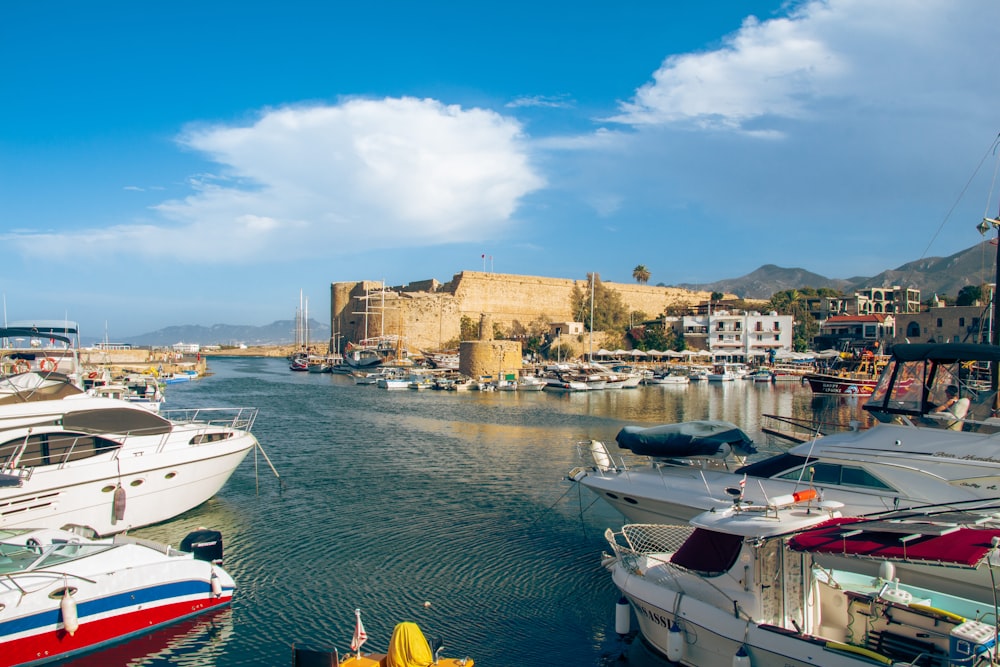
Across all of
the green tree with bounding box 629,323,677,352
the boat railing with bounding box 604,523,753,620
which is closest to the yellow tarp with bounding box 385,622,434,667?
the boat railing with bounding box 604,523,753,620

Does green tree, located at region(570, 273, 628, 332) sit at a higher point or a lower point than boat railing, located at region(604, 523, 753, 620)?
higher

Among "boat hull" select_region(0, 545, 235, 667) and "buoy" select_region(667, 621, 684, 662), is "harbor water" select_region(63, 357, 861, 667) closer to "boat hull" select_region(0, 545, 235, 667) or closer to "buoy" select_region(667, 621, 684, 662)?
"boat hull" select_region(0, 545, 235, 667)

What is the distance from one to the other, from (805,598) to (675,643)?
124 cm

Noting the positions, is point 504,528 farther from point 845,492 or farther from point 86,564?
point 86,564

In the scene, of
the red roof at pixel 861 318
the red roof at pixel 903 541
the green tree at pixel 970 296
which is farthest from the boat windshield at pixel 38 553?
the green tree at pixel 970 296

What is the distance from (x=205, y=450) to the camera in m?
11.8

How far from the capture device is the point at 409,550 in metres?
10.4

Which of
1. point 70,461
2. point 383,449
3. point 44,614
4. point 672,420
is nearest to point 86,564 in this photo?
point 44,614

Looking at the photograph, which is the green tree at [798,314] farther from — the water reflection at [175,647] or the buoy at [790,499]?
the water reflection at [175,647]

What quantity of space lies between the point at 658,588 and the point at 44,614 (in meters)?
5.92

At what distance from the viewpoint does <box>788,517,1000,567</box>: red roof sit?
5.16 meters

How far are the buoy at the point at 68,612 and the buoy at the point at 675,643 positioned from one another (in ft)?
18.9

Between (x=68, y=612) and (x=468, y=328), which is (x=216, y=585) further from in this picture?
(x=468, y=328)

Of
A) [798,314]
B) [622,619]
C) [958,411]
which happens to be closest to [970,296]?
[798,314]
